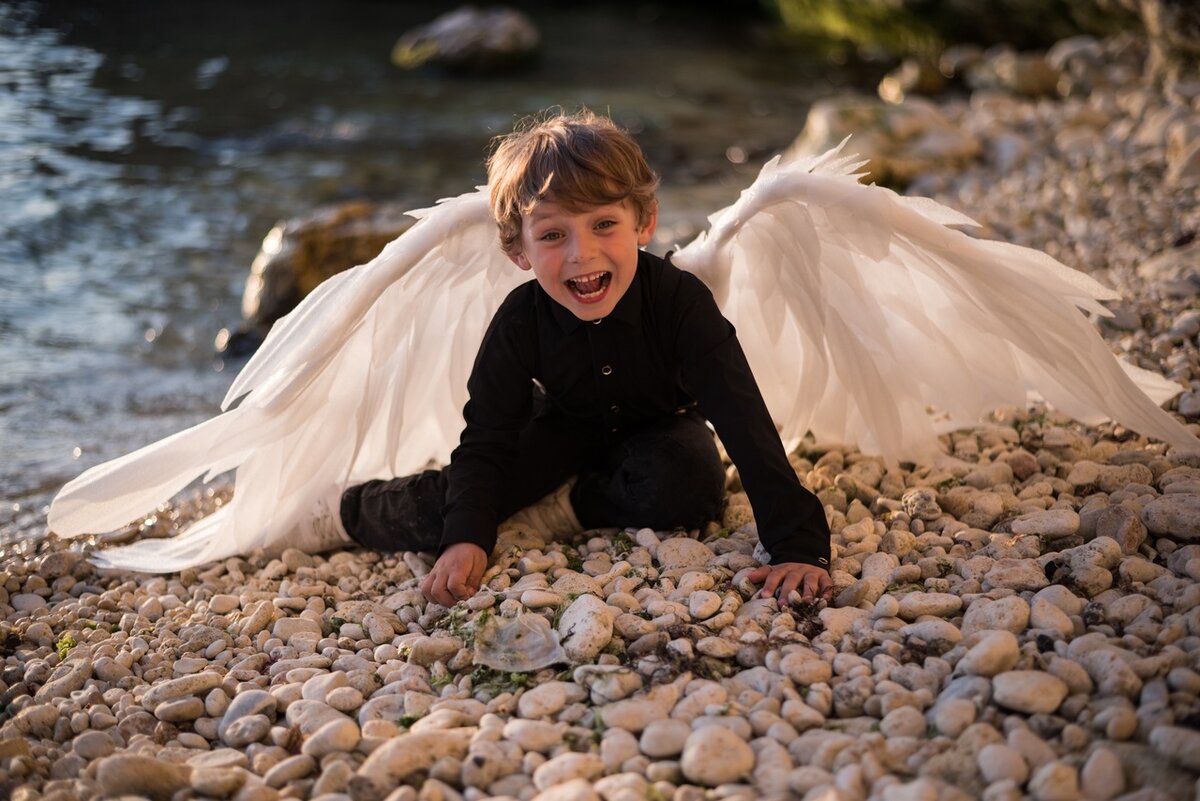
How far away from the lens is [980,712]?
7.07 ft

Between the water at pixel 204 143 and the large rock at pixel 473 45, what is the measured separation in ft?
0.96

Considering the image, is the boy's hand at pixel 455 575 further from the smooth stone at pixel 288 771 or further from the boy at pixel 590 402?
the smooth stone at pixel 288 771

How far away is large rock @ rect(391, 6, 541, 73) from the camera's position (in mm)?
12820

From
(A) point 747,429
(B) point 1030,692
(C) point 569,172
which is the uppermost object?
(C) point 569,172

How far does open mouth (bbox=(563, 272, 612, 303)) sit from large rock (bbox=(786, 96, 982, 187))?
4941mm

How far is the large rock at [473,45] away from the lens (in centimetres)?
1282

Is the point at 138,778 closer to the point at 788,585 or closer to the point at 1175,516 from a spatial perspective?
the point at 788,585

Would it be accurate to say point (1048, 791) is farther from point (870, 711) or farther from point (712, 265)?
point (712, 265)

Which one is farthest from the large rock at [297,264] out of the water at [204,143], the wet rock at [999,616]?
the wet rock at [999,616]

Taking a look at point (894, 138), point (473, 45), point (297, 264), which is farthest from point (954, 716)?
point (473, 45)

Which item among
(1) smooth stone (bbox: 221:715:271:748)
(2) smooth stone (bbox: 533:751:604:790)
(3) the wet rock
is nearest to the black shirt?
(3) the wet rock

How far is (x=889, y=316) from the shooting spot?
3.31m

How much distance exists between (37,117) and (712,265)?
8.71 meters

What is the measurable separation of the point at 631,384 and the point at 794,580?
744 millimetres
